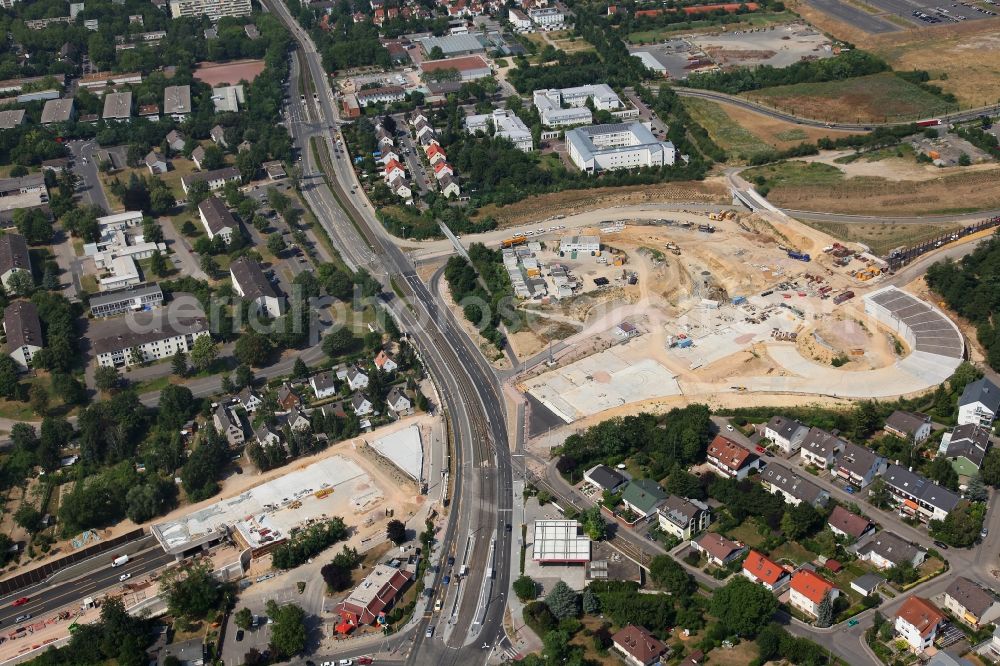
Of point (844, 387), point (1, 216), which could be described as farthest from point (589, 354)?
point (1, 216)

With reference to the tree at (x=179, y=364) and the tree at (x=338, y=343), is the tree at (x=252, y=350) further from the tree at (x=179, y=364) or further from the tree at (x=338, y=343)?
the tree at (x=338, y=343)

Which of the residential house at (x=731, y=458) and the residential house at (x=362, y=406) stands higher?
the residential house at (x=362, y=406)

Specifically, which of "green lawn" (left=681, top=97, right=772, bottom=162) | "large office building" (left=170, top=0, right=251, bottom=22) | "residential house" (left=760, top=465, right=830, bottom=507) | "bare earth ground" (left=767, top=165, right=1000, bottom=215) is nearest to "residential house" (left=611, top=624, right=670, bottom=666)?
"residential house" (left=760, top=465, right=830, bottom=507)

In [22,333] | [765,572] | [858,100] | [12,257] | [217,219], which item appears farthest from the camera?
[858,100]

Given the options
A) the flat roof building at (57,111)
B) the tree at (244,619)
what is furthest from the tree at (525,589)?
the flat roof building at (57,111)

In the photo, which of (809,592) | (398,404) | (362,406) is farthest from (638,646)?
(362,406)

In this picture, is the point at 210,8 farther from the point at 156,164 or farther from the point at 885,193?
the point at 885,193

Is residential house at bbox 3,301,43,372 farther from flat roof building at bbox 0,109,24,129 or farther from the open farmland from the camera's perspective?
the open farmland
